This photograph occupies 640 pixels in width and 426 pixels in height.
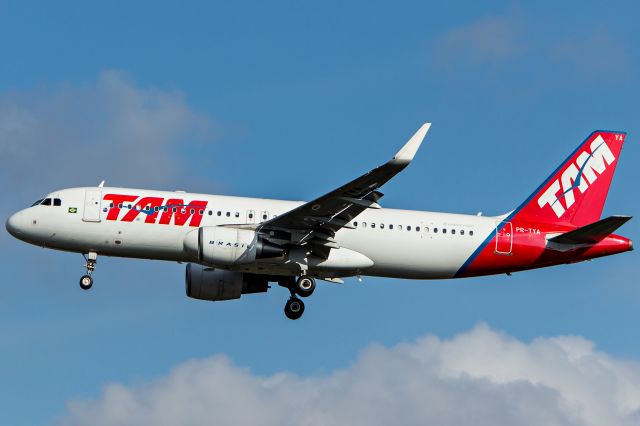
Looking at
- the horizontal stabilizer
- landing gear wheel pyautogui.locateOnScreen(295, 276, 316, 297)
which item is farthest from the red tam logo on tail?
landing gear wheel pyautogui.locateOnScreen(295, 276, 316, 297)

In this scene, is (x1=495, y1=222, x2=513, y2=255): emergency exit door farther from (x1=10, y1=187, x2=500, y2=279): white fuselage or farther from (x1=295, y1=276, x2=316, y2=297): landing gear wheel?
(x1=295, y1=276, x2=316, y2=297): landing gear wheel

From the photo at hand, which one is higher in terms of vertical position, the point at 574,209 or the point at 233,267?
the point at 574,209

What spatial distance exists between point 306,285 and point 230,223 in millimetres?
4149

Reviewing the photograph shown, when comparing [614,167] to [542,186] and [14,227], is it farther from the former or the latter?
[14,227]

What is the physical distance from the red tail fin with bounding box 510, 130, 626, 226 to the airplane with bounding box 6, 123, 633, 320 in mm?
91

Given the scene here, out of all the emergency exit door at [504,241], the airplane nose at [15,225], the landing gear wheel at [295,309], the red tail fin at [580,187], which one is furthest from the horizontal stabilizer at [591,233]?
the airplane nose at [15,225]

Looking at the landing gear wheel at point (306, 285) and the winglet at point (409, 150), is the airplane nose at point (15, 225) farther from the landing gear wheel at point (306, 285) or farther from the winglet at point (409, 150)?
the winglet at point (409, 150)

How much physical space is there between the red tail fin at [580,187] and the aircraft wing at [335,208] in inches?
347

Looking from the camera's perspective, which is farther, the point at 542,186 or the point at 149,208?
the point at 542,186

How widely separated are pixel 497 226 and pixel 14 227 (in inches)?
782

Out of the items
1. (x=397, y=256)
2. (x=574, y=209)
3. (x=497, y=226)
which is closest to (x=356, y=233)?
(x=397, y=256)

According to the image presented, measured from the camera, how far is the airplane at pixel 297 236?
5569 cm

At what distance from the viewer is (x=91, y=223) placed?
56.7 m

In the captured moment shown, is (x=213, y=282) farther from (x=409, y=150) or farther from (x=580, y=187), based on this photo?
(x=580, y=187)
